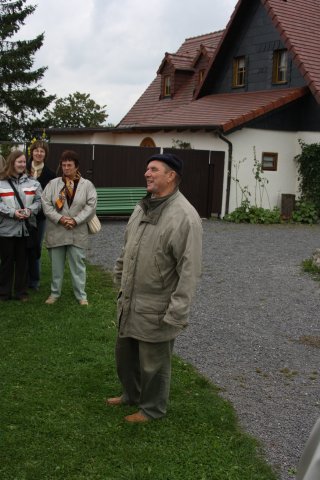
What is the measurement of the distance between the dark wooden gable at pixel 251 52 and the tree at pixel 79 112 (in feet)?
104

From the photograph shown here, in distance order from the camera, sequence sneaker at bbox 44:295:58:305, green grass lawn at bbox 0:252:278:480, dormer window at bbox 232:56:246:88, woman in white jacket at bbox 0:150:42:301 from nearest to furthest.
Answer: green grass lawn at bbox 0:252:278:480 < woman in white jacket at bbox 0:150:42:301 < sneaker at bbox 44:295:58:305 < dormer window at bbox 232:56:246:88

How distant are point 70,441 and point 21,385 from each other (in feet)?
3.46

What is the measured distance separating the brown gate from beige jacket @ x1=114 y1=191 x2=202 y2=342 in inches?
477

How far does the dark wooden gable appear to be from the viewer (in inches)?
806

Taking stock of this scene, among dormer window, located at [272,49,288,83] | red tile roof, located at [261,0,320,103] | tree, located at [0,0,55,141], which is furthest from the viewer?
tree, located at [0,0,55,141]

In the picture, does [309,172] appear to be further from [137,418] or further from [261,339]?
[137,418]

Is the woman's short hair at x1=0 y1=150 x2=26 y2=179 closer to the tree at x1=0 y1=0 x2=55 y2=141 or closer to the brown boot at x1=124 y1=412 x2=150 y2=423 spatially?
the brown boot at x1=124 y1=412 x2=150 y2=423

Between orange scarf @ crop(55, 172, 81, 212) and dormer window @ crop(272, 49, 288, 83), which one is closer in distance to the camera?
orange scarf @ crop(55, 172, 81, 212)

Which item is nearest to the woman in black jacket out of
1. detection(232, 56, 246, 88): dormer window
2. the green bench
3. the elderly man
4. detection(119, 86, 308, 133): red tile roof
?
the elderly man

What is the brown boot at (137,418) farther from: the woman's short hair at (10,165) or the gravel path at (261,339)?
the woman's short hair at (10,165)

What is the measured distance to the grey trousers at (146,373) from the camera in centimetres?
431

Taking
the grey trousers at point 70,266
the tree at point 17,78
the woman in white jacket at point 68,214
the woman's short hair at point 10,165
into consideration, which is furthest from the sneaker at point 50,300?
the tree at point 17,78

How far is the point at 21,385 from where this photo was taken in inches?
200

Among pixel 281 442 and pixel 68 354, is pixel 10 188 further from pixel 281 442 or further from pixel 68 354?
pixel 281 442
